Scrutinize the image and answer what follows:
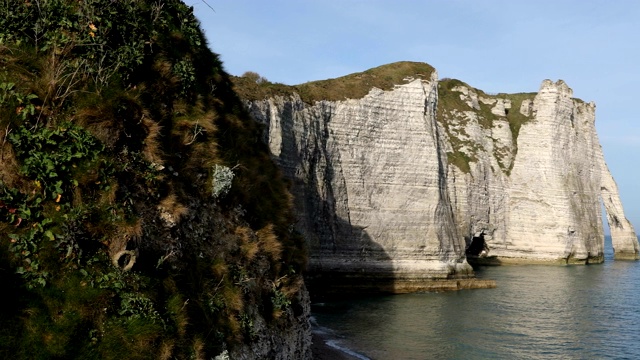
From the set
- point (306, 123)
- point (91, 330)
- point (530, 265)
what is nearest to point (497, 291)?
point (306, 123)

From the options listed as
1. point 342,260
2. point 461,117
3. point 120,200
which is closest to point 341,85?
point 342,260

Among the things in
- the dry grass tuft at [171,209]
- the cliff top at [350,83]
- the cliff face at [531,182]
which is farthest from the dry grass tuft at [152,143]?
the cliff face at [531,182]

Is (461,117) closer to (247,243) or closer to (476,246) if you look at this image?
(476,246)

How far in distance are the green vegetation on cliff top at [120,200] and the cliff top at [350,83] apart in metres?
27.9

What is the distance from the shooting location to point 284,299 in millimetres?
12570

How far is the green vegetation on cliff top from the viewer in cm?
739

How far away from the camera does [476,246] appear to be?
6762 cm

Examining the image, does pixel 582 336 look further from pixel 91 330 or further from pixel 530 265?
pixel 530 265

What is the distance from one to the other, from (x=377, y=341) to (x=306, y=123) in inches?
828

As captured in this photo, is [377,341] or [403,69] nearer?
[377,341]

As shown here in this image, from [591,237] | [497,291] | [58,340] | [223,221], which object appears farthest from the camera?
[591,237]

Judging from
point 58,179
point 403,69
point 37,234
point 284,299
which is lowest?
point 284,299

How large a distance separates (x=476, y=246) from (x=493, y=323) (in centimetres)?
3986

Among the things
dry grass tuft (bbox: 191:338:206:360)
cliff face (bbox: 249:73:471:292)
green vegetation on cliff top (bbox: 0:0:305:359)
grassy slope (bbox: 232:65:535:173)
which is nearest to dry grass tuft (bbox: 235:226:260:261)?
green vegetation on cliff top (bbox: 0:0:305:359)
